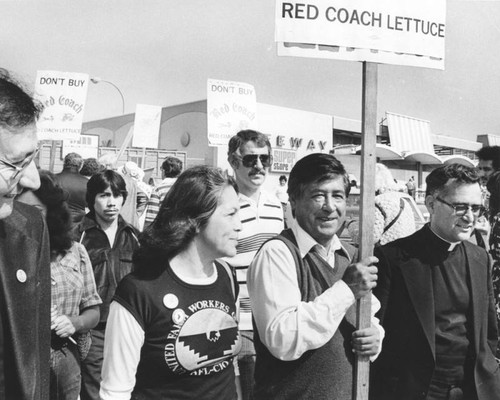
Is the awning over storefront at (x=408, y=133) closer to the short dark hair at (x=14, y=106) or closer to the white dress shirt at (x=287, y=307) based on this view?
the white dress shirt at (x=287, y=307)

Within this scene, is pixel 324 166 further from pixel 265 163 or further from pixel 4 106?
pixel 265 163

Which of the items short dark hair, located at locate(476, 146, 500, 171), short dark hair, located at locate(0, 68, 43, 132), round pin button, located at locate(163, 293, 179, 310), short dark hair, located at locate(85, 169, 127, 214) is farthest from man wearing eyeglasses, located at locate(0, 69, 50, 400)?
short dark hair, located at locate(476, 146, 500, 171)

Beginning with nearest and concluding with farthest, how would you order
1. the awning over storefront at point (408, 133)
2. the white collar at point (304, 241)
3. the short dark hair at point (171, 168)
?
the white collar at point (304, 241)
the short dark hair at point (171, 168)
the awning over storefront at point (408, 133)

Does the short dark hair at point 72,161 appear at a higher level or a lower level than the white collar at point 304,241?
higher

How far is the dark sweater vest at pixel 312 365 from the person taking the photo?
2.23 meters

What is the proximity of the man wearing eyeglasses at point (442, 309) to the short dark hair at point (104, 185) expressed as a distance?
2.24 meters

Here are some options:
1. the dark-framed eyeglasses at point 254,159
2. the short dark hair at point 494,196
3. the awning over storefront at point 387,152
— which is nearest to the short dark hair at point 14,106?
the dark-framed eyeglasses at point 254,159

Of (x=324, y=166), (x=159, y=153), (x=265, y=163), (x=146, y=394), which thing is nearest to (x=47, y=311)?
(x=146, y=394)

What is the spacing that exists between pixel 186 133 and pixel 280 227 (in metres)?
25.8

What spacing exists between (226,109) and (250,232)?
14.9 ft

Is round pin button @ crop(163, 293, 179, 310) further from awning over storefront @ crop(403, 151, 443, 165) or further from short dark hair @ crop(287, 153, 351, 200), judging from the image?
awning over storefront @ crop(403, 151, 443, 165)

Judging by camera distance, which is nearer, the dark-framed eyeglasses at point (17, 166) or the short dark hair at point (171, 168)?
the dark-framed eyeglasses at point (17, 166)

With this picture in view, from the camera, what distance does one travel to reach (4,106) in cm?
156

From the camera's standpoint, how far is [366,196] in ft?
7.99
